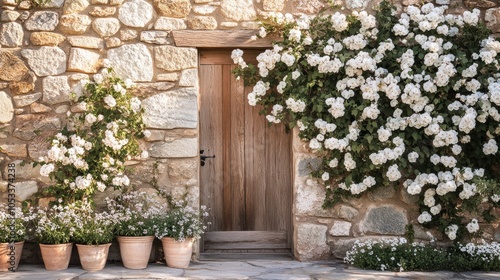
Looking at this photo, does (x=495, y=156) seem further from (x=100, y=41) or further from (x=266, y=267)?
(x=100, y=41)

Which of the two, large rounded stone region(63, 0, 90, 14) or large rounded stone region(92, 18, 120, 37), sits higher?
large rounded stone region(63, 0, 90, 14)

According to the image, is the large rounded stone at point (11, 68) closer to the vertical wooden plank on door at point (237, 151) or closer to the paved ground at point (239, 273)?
the paved ground at point (239, 273)

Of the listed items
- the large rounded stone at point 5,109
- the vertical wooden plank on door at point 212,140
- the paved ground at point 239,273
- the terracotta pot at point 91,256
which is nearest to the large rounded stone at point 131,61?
the vertical wooden plank on door at point 212,140

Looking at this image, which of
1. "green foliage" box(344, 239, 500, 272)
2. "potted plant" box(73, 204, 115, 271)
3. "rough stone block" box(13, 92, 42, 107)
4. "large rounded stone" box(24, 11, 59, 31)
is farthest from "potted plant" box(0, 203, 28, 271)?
"green foliage" box(344, 239, 500, 272)

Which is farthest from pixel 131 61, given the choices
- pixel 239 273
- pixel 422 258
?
pixel 422 258

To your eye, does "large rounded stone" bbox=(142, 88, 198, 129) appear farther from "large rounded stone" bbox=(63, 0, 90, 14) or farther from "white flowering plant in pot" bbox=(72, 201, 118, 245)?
"large rounded stone" bbox=(63, 0, 90, 14)

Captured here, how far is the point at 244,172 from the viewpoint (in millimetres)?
5980

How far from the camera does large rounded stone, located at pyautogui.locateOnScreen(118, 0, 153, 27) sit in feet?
18.4

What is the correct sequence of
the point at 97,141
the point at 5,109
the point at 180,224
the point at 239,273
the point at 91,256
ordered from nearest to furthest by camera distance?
the point at 239,273 < the point at 91,256 < the point at 180,224 < the point at 97,141 < the point at 5,109

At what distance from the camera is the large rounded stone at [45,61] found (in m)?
5.59

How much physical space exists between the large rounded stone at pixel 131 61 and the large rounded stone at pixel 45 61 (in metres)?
0.47

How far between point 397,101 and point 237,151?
1.62 metres

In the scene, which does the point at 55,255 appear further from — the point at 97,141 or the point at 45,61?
the point at 45,61

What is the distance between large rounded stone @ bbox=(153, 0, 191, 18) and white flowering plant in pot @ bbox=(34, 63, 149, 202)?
743 mm
